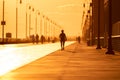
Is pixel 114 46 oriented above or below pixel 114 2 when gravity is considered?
below

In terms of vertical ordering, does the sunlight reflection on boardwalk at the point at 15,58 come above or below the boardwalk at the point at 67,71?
below

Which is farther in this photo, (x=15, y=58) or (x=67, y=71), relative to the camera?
(x=15, y=58)

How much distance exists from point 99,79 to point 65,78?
1013mm

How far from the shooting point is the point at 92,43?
231 feet

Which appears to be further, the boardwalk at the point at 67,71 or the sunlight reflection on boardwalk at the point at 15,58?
the sunlight reflection on boardwalk at the point at 15,58

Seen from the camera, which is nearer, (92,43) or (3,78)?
(3,78)

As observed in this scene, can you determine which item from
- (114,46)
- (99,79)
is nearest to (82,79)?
(99,79)

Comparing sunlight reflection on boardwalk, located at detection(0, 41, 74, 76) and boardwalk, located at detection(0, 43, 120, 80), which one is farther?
sunlight reflection on boardwalk, located at detection(0, 41, 74, 76)

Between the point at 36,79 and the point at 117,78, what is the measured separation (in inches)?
94.0

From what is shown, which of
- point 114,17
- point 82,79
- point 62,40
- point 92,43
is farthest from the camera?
point 92,43

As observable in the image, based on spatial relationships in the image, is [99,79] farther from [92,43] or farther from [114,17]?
[92,43]

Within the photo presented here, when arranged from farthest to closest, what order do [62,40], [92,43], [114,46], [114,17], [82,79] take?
[92,43]
[114,17]
[62,40]
[114,46]
[82,79]

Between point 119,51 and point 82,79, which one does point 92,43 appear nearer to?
point 119,51

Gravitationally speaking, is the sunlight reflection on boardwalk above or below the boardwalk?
below
